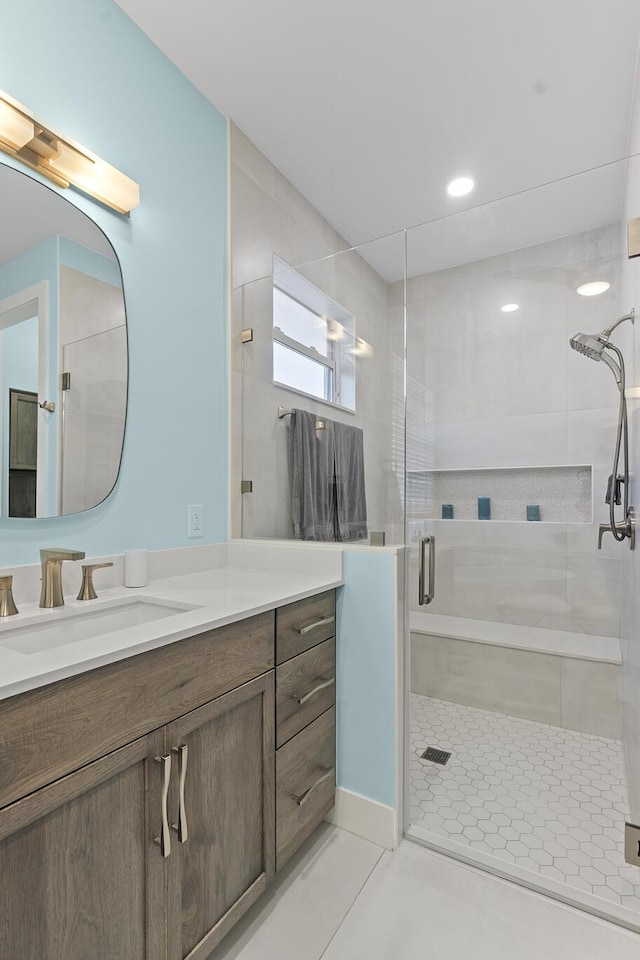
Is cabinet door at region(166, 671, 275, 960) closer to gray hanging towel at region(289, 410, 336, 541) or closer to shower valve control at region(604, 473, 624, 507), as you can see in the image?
gray hanging towel at region(289, 410, 336, 541)

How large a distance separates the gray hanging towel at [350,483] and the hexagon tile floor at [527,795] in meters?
0.65

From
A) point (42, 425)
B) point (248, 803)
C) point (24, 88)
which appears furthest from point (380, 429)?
point (24, 88)

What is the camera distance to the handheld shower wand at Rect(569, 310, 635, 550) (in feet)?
5.38

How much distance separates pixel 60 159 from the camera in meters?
1.35

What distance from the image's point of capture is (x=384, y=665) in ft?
5.34

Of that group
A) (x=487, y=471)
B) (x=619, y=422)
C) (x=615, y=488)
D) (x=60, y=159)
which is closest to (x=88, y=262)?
(x=60, y=159)

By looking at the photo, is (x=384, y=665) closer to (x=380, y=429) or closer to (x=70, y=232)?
(x=380, y=429)

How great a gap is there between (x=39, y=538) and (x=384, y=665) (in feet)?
3.73

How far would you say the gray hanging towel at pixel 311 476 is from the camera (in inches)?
74.8

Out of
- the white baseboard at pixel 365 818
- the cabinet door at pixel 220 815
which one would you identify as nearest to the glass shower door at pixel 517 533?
the white baseboard at pixel 365 818

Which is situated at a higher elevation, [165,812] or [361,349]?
[361,349]

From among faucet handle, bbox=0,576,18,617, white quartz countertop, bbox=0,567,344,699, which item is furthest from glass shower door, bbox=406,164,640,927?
faucet handle, bbox=0,576,18,617

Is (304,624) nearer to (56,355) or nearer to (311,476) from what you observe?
(311,476)

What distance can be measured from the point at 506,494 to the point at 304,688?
1154 millimetres
